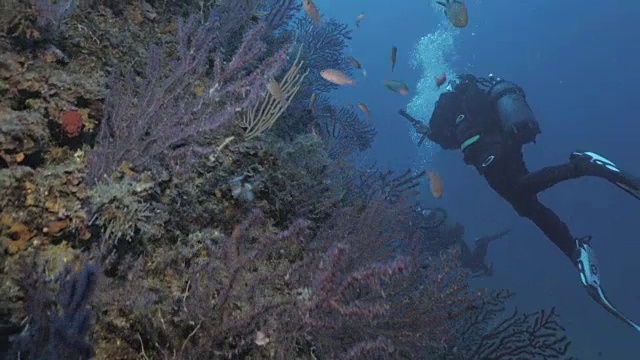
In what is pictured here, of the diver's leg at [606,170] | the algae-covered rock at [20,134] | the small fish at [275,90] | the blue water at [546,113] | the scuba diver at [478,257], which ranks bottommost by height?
the algae-covered rock at [20,134]

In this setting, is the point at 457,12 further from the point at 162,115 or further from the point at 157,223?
the point at 157,223

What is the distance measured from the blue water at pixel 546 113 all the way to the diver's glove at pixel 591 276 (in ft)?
81.4

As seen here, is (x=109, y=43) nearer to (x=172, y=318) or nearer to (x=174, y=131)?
Answer: (x=174, y=131)

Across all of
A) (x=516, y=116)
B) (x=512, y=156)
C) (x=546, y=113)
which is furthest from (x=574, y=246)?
(x=546, y=113)

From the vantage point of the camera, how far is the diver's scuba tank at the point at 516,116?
8.07 m

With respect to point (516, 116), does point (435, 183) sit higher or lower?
lower

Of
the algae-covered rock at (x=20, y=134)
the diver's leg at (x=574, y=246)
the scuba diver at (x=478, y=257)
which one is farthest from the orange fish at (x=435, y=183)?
the scuba diver at (x=478, y=257)

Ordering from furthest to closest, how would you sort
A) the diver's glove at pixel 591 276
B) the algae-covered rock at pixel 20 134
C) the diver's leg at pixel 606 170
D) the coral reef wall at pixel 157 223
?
1. the diver's leg at pixel 606 170
2. the diver's glove at pixel 591 276
3. the algae-covered rock at pixel 20 134
4. the coral reef wall at pixel 157 223

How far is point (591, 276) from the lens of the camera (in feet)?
21.0

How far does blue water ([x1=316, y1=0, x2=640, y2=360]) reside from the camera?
42397 mm

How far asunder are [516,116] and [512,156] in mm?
843

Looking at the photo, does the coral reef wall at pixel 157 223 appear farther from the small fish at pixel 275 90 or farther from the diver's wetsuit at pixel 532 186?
the diver's wetsuit at pixel 532 186

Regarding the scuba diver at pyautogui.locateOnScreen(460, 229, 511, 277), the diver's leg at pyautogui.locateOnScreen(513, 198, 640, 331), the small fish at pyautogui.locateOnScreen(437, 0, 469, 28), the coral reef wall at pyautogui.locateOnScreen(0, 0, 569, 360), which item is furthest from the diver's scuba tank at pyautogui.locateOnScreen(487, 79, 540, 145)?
the scuba diver at pyautogui.locateOnScreen(460, 229, 511, 277)

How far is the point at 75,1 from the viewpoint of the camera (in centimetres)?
265
